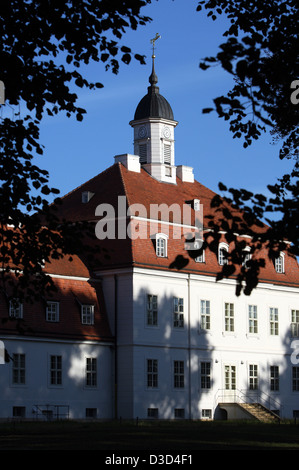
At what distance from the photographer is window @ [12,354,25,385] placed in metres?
39.7

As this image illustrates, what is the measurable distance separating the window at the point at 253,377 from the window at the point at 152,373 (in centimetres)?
664

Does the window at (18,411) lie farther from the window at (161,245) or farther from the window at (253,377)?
the window at (253,377)

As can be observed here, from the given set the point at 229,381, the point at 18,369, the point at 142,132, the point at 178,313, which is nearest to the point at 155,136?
the point at 142,132

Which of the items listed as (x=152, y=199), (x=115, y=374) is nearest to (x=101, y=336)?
(x=115, y=374)

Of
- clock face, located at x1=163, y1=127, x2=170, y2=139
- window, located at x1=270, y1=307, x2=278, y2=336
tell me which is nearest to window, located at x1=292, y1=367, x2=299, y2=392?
window, located at x1=270, y1=307, x2=278, y2=336

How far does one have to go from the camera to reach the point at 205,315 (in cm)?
4756

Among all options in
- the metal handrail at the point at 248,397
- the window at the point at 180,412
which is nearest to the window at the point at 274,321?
the metal handrail at the point at 248,397

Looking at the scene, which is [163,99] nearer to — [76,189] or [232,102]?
[76,189]

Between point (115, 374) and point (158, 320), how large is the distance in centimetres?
326

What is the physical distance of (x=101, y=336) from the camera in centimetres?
4362

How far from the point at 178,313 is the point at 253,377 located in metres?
6.30

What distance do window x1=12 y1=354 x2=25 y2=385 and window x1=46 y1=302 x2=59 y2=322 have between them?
224 centimetres

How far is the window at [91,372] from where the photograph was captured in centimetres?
4303
